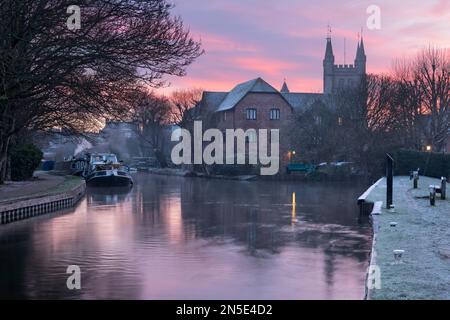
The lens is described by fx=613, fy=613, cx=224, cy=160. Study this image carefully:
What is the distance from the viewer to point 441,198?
94.7ft

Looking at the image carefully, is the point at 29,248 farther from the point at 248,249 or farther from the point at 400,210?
the point at 400,210

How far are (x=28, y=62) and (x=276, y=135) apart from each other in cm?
5010

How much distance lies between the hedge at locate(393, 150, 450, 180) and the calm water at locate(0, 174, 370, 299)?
64.4 ft

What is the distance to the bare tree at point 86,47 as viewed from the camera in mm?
22047

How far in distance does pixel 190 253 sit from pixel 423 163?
3818 cm

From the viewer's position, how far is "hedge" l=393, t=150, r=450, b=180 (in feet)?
159

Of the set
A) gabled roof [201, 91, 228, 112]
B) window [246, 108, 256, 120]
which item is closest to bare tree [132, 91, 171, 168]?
gabled roof [201, 91, 228, 112]

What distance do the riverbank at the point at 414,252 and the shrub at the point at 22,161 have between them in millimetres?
31049

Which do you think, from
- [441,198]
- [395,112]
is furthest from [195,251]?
[395,112]

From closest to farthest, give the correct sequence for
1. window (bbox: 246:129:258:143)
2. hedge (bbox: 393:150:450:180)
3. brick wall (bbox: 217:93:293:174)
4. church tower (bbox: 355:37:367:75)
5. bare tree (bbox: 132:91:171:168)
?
hedge (bbox: 393:150:450:180)
window (bbox: 246:129:258:143)
brick wall (bbox: 217:93:293:174)
bare tree (bbox: 132:91:171:168)
church tower (bbox: 355:37:367:75)

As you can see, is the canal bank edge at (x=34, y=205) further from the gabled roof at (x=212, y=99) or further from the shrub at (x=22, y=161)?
the gabled roof at (x=212, y=99)

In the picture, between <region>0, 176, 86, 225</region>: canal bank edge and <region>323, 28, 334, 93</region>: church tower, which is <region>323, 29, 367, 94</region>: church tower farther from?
<region>0, 176, 86, 225</region>: canal bank edge

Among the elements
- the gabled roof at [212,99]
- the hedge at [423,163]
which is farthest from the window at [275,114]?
the hedge at [423,163]

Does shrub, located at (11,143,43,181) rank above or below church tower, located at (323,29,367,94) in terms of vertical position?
below
